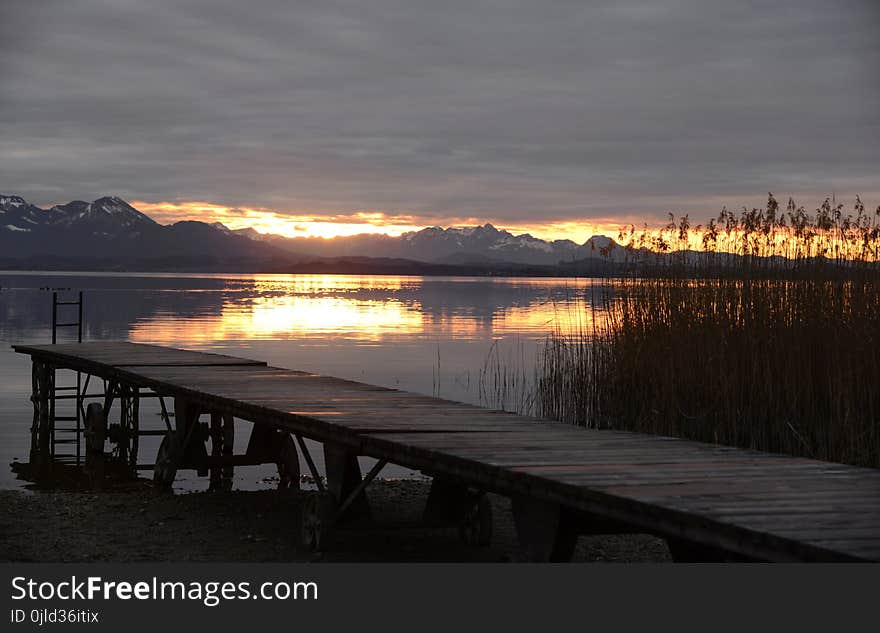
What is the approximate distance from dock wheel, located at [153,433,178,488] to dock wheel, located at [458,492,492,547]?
12.8 feet

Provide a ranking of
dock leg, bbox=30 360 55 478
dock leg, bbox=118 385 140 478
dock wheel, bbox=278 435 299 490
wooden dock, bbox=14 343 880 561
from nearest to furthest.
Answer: wooden dock, bbox=14 343 880 561 → dock wheel, bbox=278 435 299 490 → dock leg, bbox=118 385 140 478 → dock leg, bbox=30 360 55 478

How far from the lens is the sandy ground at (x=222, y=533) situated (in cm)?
787

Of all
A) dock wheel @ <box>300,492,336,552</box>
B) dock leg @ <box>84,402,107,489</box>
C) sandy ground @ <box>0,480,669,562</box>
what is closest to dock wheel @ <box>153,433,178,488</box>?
sandy ground @ <box>0,480,669,562</box>

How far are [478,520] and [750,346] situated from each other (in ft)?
10.9

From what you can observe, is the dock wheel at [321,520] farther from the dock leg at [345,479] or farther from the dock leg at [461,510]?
the dock leg at [461,510]

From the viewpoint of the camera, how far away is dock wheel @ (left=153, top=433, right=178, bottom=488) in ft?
36.0

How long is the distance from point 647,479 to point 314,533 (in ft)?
9.84

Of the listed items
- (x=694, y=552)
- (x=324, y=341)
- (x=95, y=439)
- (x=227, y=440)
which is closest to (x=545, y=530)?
(x=694, y=552)

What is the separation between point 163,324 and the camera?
4006cm

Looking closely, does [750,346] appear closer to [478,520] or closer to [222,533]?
[478,520]

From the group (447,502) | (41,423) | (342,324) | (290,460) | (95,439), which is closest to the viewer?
(447,502)

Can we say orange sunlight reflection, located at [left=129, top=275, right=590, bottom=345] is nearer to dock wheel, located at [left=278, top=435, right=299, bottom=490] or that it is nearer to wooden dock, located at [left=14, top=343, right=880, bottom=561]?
dock wheel, located at [left=278, top=435, right=299, bottom=490]

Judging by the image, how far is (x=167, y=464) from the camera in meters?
11.1

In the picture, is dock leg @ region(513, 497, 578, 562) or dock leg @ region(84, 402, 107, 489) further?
dock leg @ region(84, 402, 107, 489)
